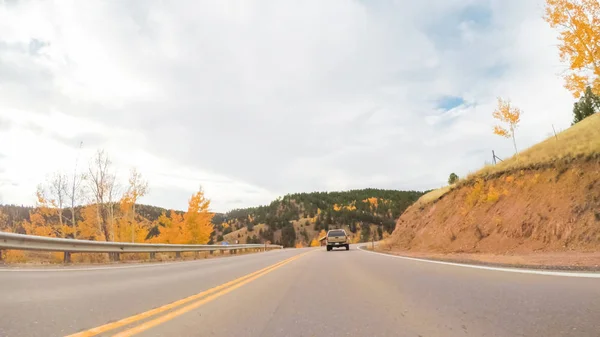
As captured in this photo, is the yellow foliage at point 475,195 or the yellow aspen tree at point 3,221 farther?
the yellow aspen tree at point 3,221

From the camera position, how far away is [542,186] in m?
19.9

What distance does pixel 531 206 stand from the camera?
19.4m

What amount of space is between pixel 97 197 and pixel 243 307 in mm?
44882

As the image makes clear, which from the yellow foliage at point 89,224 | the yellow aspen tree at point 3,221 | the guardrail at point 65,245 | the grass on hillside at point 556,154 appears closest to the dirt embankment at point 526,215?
the grass on hillside at point 556,154

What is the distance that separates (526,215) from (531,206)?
625mm

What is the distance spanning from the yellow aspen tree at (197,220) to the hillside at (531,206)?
3028cm

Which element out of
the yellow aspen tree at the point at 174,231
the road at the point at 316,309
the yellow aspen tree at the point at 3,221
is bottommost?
the road at the point at 316,309

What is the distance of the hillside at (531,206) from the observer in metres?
16.2

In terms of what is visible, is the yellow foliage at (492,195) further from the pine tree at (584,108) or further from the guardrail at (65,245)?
the pine tree at (584,108)

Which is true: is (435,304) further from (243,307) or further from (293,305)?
(243,307)

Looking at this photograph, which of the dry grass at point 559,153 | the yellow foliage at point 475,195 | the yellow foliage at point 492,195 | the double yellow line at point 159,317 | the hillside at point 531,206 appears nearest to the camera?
the double yellow line at point 159,317

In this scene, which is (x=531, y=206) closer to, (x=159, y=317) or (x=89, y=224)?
(x=159, y=317)

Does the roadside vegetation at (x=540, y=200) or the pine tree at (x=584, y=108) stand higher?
the pine tree at (x=584, y=108)

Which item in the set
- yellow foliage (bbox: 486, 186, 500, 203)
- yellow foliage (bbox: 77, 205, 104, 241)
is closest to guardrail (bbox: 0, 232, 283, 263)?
yellow foliage (bbox: 486, 186, 500, 203)
